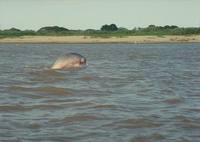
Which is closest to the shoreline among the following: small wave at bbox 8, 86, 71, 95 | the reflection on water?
the reflection on water

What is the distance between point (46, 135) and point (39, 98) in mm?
3510

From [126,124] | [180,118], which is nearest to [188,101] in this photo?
[180,118]

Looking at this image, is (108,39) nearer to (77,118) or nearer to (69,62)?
(69,62)

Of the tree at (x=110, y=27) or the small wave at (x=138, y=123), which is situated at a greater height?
the small wave at (x=138, y=123)

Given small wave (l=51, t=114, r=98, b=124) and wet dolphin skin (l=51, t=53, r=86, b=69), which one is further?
wet dolphin skin (l=51, t=53, r=86, b=69)

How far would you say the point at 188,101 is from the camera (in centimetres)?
1009

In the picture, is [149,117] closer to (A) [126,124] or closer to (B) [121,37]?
(A) [126,124]

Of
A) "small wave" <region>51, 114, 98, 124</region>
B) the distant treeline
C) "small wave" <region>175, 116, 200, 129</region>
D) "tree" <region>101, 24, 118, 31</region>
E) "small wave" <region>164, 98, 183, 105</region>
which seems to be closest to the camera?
"small wave" <region>175, 116, 200, 129</region>

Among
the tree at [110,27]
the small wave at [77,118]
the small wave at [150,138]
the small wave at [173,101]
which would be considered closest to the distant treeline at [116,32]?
the tree at [110,27]

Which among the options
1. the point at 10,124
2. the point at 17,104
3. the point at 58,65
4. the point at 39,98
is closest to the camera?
the point at 10,124

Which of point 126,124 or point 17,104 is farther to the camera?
point 17,104

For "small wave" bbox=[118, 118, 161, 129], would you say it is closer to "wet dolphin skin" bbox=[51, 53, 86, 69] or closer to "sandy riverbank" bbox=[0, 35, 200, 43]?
"wet dolphin skin" bbox=[51, 53, 86, 69]

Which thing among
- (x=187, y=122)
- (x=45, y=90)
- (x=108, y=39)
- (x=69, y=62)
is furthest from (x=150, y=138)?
(x=108, y=39)

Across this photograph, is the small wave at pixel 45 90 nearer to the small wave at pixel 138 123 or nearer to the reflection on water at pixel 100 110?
the reflection on water at pixel 100 110
